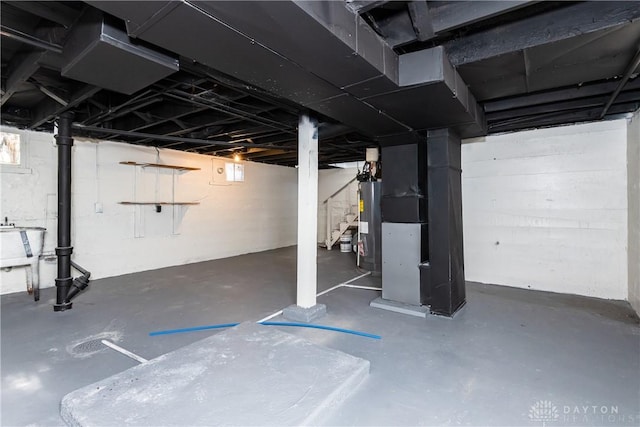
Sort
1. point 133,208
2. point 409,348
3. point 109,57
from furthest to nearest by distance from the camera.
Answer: point 133,208 < point 409,348 < point 109,57

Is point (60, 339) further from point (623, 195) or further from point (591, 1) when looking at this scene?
point (623, 195)

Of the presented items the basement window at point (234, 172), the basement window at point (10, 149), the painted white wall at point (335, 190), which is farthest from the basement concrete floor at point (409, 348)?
the painted white wall at point (335, 190)

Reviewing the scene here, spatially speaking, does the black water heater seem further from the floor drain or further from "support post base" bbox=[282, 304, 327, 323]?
the floor drain

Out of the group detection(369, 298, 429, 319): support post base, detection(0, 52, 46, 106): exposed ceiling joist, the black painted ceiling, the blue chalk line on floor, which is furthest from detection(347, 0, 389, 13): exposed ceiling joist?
detection(369, 298, 429, 319): support post base

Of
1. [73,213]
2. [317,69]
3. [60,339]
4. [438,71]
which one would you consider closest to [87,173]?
[73,213]

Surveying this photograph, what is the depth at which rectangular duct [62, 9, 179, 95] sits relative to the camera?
167 cm

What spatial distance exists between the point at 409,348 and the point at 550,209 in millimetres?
3287

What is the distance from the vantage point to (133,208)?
5.45 metres

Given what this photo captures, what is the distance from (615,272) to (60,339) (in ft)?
21.0

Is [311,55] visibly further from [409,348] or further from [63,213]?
[63,213]

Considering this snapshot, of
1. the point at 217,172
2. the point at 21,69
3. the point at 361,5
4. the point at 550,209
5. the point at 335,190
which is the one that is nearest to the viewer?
the point at 361,5

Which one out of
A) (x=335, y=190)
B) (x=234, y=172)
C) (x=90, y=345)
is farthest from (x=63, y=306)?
(x=335, y=190)

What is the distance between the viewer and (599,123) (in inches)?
157

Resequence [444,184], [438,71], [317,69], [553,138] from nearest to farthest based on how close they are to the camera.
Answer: [317,69] < [438,71] < [444,184] < [553,138]
